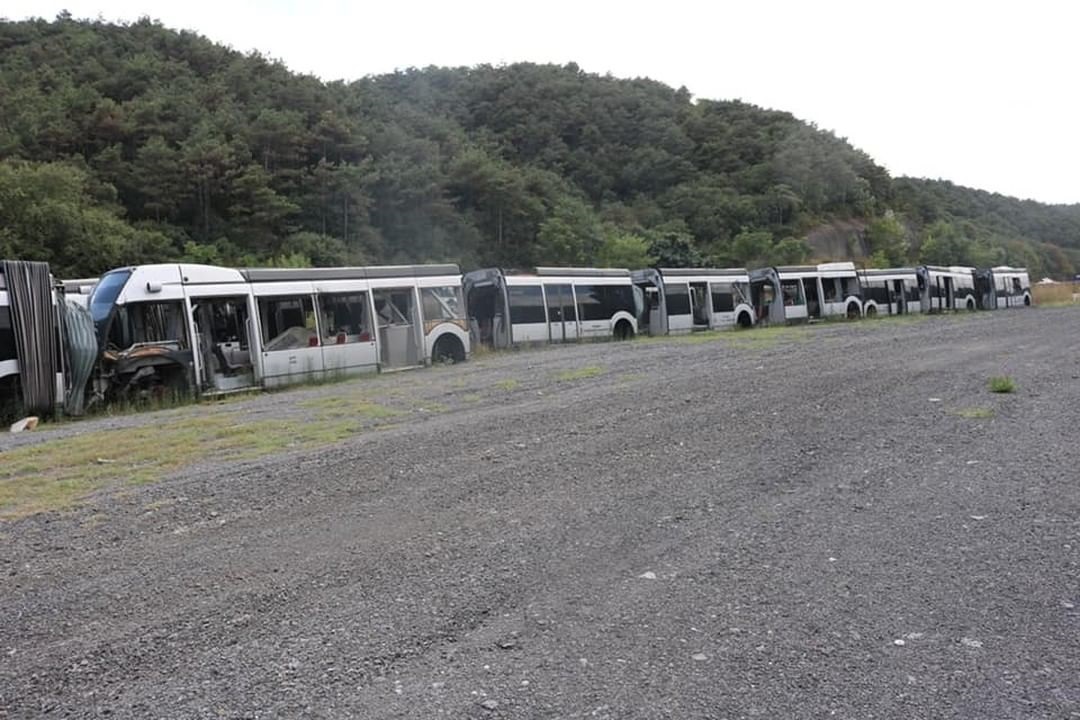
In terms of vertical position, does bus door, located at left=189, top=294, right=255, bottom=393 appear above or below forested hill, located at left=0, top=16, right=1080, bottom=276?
below

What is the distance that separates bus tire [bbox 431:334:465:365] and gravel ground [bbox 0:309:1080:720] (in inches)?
477

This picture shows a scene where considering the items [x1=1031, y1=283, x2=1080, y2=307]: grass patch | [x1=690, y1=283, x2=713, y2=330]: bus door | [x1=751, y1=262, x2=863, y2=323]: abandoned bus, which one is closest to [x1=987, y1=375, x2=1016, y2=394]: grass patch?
[x1=690, y1=283, x2=713, y2=330]: bus door

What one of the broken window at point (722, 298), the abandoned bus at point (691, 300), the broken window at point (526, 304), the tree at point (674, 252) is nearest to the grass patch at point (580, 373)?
the broken window at point (526, 304)

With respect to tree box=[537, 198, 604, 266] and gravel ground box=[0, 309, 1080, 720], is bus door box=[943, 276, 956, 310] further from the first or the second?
gravel ground box=[0, 309, 1080, 720]

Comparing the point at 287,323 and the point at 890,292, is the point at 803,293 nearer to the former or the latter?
the point at 890,292

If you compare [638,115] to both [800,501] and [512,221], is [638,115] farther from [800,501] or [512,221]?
[800,501]

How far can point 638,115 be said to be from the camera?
106 meters

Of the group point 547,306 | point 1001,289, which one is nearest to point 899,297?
point 1001,289

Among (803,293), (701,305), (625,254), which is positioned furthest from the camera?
(625,254)

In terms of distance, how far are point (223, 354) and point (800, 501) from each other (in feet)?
46.2

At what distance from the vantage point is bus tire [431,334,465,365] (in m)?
21.3

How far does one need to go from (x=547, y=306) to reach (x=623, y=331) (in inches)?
174

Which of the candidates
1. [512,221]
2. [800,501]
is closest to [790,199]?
[512,221]

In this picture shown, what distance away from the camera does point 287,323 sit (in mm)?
18078
